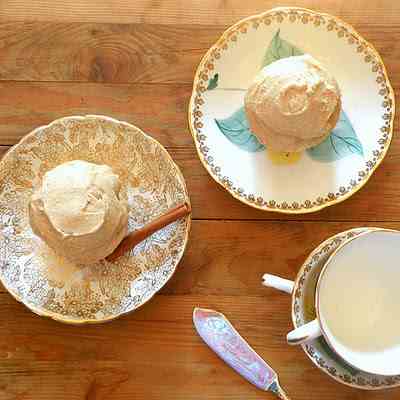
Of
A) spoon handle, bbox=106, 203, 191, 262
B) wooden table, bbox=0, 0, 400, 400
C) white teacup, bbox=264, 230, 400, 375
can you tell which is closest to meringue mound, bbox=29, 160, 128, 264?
spoon handle, bbox=106, 203, 191, 262

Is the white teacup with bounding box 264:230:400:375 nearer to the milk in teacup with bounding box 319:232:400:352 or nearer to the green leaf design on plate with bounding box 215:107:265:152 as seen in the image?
the milk in teacup with bounding box 319:232:400:352

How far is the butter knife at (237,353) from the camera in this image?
98 centimetres

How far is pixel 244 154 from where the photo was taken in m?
1.01

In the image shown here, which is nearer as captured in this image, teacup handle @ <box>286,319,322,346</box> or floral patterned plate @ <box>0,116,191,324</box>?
teacup handle @ <box>286,319,322,346</box>

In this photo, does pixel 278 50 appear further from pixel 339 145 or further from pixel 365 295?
pixel 365 295

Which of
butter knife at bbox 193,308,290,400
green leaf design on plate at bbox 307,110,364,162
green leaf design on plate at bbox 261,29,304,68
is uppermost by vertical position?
green leaf design on plate at bbox 261,29,304,68

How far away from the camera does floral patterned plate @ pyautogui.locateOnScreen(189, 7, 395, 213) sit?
100 cm

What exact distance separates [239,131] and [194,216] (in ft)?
0.48

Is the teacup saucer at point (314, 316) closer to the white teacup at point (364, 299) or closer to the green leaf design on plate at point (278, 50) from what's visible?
the white teacup at point (364, 299)

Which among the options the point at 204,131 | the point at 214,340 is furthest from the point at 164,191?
the point at 214,340

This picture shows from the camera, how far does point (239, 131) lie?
1017mm

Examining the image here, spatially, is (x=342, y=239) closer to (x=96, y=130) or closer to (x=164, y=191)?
(x=164, y=191)

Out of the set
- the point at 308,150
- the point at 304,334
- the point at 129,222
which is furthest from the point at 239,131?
the point at 304,334

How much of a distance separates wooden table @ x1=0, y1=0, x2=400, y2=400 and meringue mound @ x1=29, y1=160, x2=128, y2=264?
0.45 feet
